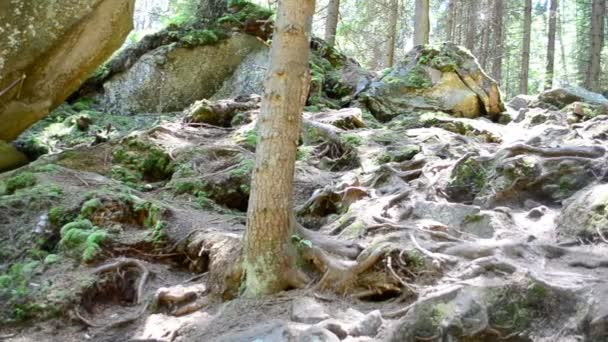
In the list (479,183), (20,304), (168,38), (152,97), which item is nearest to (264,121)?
(20,304)

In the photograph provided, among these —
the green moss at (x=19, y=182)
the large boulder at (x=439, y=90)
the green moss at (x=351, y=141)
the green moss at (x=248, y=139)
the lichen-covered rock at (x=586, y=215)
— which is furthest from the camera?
the large boulder at (x=439, y=90)

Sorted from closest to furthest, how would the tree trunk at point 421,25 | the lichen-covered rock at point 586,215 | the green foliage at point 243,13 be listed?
the lichen-covered rock at point 586,215 → the green foliage at point 243,13 → the tree trunk at point 421,25

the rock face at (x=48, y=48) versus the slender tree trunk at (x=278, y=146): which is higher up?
the rock face at (x=48, y=48)

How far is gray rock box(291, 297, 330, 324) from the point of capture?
4.02 metres

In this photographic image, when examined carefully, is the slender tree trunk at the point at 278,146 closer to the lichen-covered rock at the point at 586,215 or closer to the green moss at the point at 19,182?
the lichen-covered rock at the point at 586,215

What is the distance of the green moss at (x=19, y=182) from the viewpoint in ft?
21.8

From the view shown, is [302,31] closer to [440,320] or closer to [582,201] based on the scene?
[440,320]

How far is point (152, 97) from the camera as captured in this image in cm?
1170

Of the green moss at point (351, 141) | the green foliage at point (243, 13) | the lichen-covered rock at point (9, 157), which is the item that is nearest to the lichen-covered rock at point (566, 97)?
the green moss at point (351, 141)

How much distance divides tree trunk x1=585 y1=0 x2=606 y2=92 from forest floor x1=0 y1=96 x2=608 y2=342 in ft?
33.1

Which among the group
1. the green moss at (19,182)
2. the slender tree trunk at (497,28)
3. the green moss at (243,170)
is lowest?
the green moss at (19,182)

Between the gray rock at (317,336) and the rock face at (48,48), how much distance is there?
18.2 feet

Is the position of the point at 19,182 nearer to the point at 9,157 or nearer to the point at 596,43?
the point at 9,157

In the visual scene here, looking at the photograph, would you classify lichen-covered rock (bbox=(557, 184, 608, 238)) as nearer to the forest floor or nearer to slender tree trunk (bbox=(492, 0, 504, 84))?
the forest floor
